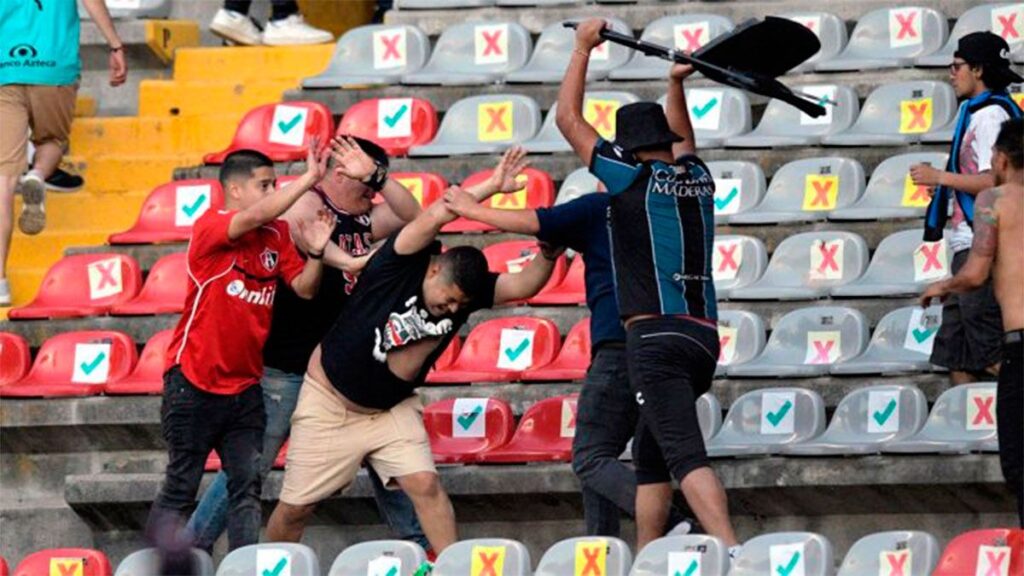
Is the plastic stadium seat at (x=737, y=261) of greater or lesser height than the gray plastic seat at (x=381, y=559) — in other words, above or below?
above

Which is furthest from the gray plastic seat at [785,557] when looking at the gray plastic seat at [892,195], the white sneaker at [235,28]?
the white sneaker at [235,28]

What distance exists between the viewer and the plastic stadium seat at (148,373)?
1023 centimetres

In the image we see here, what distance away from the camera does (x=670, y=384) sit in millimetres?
8195

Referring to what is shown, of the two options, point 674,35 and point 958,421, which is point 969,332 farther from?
point 674,35

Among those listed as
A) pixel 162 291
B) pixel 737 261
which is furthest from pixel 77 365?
pixel 737 261

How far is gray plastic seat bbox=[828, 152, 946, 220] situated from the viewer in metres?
10.5

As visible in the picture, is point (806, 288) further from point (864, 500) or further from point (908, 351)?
point (864, 500)

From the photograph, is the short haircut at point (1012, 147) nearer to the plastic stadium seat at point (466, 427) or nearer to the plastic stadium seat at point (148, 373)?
the plastic stadium seat at point (466, 427)

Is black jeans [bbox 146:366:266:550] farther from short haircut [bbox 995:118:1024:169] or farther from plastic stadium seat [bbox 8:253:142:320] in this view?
short haircut [bbox 995:118:1024:169]

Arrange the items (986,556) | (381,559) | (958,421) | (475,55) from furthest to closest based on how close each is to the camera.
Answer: (475,55) → (958,421) → (381,559) → (986,556)

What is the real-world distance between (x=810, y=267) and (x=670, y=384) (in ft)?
7.25

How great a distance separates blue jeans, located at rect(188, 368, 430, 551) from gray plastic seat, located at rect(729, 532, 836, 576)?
5.06ft

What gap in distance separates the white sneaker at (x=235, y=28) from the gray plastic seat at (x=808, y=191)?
10.9 feet

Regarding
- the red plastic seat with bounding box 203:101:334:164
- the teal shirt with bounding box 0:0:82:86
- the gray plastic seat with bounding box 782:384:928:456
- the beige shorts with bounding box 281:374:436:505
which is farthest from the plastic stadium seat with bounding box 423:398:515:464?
the teal shirt with bounding box 0:0:82:86
